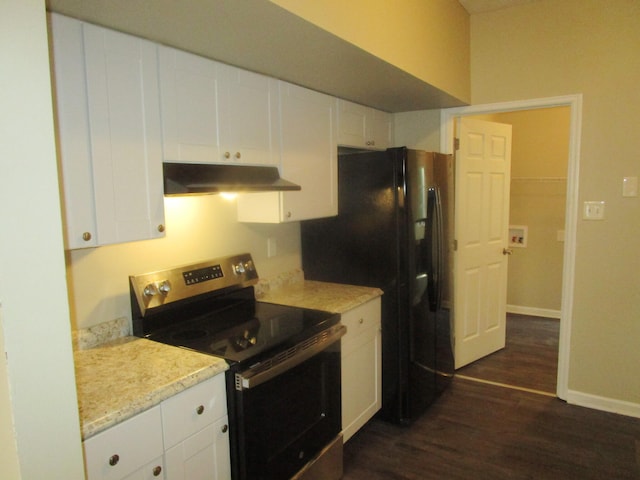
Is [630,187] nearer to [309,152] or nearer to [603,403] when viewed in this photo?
[603,403]

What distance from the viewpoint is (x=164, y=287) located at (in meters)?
1.91

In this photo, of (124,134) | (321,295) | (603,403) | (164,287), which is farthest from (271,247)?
(603,403)

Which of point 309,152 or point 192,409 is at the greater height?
point 309,152

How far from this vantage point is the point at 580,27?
9.07ft

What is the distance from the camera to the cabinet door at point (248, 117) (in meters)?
1.86

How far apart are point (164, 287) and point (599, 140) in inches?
107

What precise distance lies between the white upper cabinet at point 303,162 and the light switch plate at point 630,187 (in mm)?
1793

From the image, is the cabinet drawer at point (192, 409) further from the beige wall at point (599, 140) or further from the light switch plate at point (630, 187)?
the light switch plate at point (630, 187)

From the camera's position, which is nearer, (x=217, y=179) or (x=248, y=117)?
(x=217, y=179)

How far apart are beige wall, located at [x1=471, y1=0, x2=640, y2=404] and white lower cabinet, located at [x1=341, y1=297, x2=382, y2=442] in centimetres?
138

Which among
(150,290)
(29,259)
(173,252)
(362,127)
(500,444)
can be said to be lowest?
(500,444)

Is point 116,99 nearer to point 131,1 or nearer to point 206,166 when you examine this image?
point 131,1

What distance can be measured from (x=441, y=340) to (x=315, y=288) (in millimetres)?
1006

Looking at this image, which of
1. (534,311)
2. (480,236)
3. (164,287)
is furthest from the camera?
(534,311)
